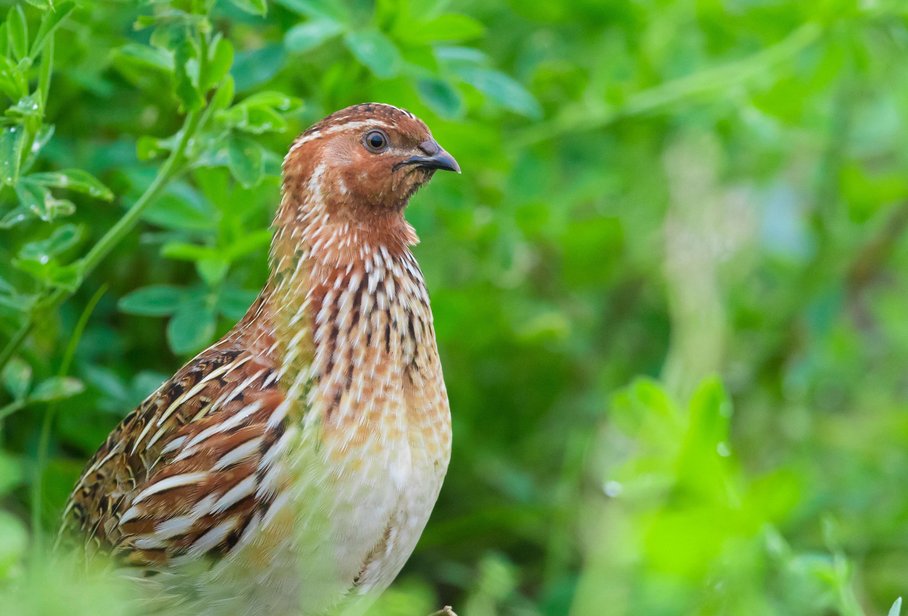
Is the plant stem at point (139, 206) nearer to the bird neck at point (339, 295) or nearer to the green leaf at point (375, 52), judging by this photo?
the bird neck at point (339, 295)

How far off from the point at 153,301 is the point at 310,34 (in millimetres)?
689

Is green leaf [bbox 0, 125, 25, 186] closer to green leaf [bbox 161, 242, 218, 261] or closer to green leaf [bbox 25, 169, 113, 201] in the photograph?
green leaf [bbox 25, 169, 113, 201]

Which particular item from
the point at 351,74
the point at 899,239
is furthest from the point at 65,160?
the point at 899,239

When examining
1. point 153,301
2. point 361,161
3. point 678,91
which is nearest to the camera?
point 361,161

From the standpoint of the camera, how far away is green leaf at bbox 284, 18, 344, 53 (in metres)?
3.10

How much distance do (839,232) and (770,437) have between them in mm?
714

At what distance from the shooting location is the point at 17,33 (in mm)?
2617

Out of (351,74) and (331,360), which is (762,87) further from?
(331,360)

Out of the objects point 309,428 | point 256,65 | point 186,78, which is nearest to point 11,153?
point 186,78

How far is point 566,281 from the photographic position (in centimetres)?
462

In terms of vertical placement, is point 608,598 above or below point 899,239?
below

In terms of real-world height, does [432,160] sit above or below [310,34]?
below

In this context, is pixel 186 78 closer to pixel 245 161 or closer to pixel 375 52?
pixel 245 161

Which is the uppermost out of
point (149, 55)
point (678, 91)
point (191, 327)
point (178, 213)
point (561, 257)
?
point (678, 91)
